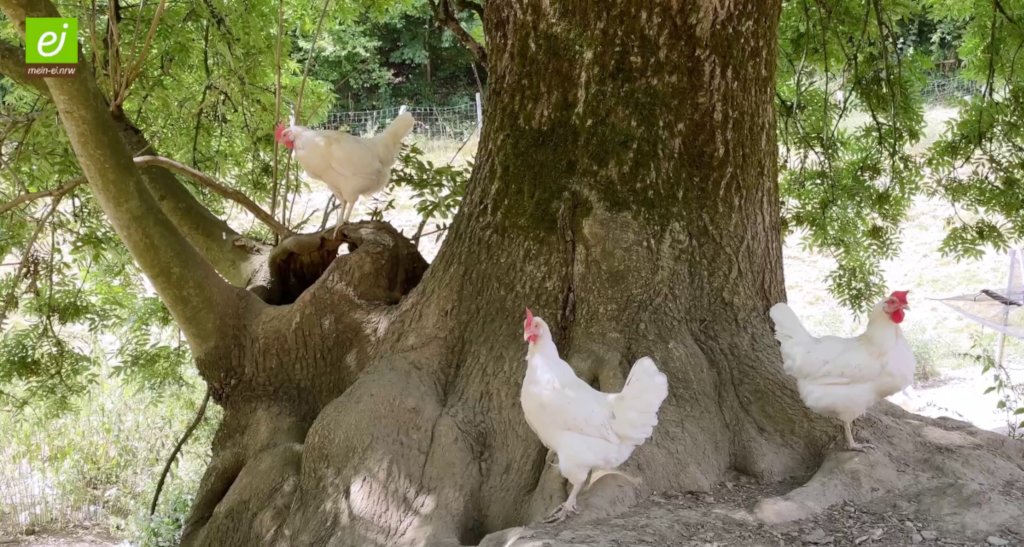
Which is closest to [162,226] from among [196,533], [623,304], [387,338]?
[387,338]

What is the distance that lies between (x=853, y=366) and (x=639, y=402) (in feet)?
3.23

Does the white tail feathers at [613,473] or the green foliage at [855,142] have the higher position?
the green foliage at [855,142]

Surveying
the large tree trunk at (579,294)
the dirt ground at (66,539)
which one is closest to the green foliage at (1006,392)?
the large tree trunk at (579,294)

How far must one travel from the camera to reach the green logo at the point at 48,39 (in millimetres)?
4281

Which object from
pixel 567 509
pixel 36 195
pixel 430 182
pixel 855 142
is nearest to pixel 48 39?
pixel 36 195

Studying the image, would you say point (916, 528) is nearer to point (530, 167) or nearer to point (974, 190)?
point (530, 167)

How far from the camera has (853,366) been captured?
3639 millimetres

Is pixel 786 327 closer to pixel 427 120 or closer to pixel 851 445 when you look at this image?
pixel 851 445

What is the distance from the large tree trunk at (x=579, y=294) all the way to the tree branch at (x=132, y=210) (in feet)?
2.38

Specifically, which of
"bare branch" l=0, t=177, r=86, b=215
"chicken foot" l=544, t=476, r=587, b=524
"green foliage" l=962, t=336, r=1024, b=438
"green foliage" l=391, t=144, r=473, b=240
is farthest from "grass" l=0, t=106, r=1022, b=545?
"chicken foot" l=544, t=476, r=587, b=524

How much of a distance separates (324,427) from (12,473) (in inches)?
244

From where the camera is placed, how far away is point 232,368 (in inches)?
182

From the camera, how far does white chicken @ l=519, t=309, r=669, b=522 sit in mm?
3287

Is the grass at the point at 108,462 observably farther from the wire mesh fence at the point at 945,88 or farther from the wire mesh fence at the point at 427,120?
the wire mesh fence at the point at 427,120
